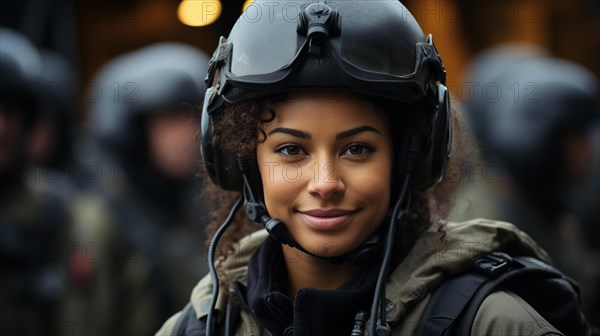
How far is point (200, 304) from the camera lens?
135 inches

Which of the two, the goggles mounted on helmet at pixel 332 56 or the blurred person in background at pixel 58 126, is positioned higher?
the goggles mounted on helmet at pixel 332 56

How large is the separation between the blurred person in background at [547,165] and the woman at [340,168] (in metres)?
3.32

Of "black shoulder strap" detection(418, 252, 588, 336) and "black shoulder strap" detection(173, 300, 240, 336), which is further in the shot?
"black shoulder strap" detection(173, 300, 240, 336)

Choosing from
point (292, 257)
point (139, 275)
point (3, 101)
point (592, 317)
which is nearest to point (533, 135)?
point (592, 317)

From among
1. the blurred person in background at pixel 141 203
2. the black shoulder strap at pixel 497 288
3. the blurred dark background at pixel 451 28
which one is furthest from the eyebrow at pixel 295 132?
the blurred dark background at pixel 451 28

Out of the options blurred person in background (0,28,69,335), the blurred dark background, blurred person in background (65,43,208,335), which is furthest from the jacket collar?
the blurred dark background

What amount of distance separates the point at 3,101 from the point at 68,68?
2558 mm

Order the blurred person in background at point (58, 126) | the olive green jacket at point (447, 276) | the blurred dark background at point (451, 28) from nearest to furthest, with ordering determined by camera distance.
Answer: the olive green jacket at point (447, 276), the blurred person in background at point (58, 126), the blurred dark background at point (451, 28)

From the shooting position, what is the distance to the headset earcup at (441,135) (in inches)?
128

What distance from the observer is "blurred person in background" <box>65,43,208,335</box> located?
6.79 m

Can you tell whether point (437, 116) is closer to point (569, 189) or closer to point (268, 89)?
point (268, 89)

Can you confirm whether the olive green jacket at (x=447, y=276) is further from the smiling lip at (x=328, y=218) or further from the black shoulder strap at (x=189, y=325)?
the smiling lip at (x=328, y=218)

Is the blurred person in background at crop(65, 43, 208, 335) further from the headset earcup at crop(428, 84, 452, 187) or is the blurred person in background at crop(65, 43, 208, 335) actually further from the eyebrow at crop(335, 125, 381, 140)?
the eyebrow at crop(335, 125, 381, 140)

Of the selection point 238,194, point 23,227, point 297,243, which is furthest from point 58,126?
point 297,243
